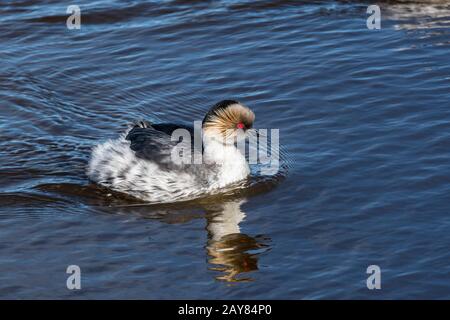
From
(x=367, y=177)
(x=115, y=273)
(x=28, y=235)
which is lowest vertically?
(x=115, y=273)

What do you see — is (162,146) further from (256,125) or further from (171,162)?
(256,125)

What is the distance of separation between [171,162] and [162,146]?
0.20 metres

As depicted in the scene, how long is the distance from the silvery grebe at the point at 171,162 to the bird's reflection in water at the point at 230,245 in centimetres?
36

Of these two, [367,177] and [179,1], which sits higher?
[179,1]

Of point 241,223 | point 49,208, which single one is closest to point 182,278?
point 241,223

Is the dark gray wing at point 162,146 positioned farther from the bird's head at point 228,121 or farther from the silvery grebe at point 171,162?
the bird's head at point 228,121

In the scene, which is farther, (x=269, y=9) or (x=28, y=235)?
(x=269, y=9)

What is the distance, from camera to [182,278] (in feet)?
25.5

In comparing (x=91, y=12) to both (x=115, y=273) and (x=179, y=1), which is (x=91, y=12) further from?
(x=115, y=273)

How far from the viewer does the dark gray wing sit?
9.24 metres

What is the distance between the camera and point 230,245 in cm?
845

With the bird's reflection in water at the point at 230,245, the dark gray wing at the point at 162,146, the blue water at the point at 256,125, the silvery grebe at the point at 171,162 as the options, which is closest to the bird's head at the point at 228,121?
the silvery grebe at the point at 171,162
